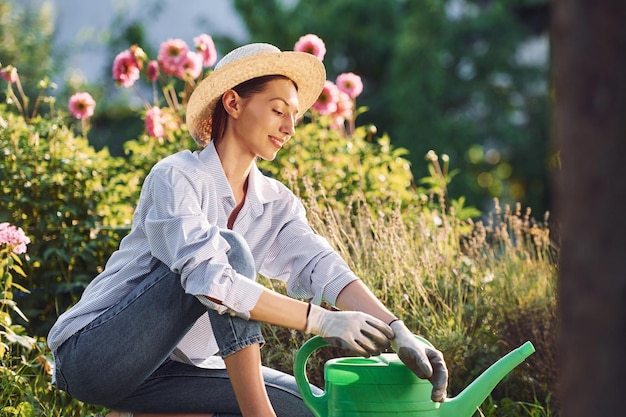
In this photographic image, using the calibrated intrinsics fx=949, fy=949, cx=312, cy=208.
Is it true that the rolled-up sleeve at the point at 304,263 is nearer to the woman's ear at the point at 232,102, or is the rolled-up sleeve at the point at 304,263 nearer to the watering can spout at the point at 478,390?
the woman's ear at the point at 232,102

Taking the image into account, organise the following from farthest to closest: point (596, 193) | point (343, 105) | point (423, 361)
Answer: point (343, 105), point (423, 361), point (596, 193)

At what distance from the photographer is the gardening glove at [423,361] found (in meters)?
2.05

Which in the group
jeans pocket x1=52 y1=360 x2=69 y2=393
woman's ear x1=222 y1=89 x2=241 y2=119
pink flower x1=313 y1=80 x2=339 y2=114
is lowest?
jeans pocket x1=52 y1=360 x2=69 y2=393

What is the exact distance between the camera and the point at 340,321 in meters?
2.11

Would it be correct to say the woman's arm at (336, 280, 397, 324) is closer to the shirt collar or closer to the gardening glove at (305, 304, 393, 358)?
the gardening glove at (305, 304, 393, 358)

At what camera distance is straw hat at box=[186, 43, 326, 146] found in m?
2.64

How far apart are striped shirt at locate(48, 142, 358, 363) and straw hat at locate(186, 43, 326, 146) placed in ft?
0.53

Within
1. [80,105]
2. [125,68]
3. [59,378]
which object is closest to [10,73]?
[80,105]

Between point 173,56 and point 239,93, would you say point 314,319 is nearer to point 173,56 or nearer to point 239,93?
point 239,93

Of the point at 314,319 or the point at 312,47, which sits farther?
the point at 312,47

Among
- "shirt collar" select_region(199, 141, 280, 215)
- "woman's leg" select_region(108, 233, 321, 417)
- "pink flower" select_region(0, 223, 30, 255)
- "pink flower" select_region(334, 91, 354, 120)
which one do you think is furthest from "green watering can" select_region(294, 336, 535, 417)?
"pink flower" select_region(334, 91, 354, 120)

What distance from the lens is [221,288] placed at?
2.12 meters

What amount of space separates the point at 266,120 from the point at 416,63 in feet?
29.7

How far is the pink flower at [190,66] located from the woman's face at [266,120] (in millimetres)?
1592
